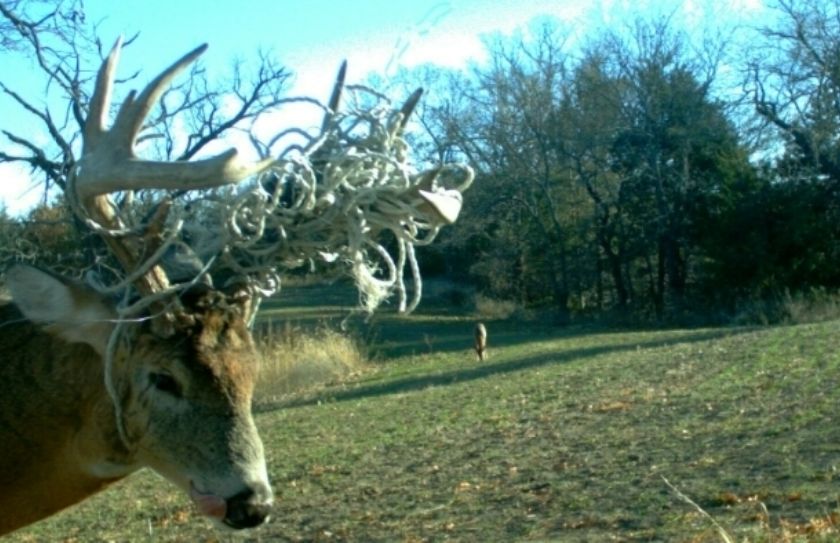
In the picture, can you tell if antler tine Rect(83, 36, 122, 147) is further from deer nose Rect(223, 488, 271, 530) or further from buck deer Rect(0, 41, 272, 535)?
deer nose Rect(223, 488, 271, 530)

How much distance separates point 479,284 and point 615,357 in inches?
1189

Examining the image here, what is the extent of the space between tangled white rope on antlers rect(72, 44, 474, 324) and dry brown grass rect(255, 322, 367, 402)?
16945mm

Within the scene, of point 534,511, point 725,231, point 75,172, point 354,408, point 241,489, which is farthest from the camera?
point 725,231

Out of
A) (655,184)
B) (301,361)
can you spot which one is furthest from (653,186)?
(301,361)

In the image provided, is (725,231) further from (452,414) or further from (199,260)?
(199,260)

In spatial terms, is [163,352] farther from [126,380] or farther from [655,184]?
[655,184]

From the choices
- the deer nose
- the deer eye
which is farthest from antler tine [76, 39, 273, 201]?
the deer nose

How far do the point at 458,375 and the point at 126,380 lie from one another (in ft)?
56.6

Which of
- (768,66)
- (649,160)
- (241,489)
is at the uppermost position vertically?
(768,66)

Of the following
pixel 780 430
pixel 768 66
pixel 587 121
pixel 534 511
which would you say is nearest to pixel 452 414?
pixel 780 430

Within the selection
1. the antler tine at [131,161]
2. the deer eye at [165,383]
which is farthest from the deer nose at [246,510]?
the antler tine at [131,161]

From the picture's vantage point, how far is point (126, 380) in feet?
14.6

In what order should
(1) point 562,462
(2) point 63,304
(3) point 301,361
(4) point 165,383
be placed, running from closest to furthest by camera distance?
(4) point 165,383, (2) point 63,304, (1) point 562,462, (3) point 301,361

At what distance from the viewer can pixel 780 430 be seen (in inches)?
384
